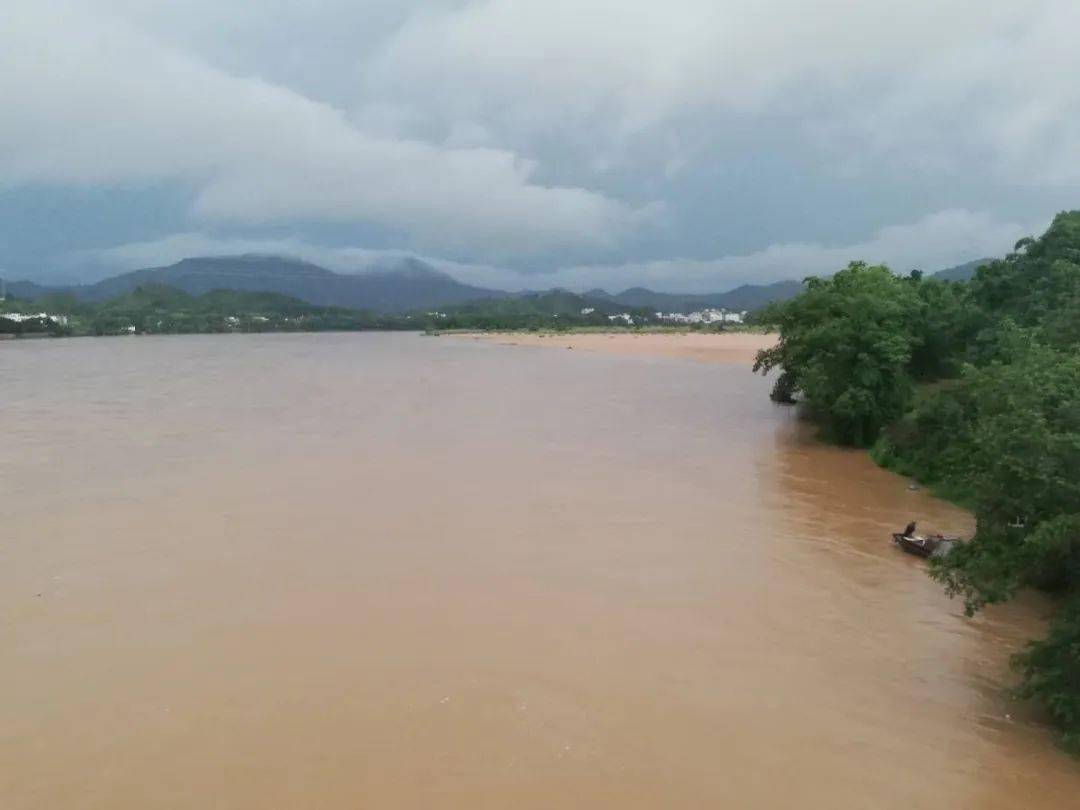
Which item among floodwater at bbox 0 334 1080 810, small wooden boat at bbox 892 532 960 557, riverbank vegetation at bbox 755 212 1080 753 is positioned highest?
riverbank vegetation at bbox 755 212 1080 753

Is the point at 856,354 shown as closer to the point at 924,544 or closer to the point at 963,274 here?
the point at 924,544

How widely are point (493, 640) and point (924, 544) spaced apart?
8262mm

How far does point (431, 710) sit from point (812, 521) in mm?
10827

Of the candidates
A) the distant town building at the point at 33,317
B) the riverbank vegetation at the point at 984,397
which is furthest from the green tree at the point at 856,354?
the distant town building at the point at 33,317

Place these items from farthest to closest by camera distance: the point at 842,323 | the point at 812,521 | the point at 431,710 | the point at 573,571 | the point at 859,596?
the point at 842,323 < the point at 812,521 < the point at 573,571 < the point at 859,596 < the point at 431,710

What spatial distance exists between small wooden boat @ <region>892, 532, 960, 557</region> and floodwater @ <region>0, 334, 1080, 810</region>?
1.02ft

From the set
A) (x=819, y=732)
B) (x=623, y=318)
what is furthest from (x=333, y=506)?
(x=623, y=318)

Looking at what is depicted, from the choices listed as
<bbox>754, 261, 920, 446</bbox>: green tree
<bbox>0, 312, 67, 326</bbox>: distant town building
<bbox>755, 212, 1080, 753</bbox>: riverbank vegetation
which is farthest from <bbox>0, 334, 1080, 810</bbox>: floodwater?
<bbox>0, 312, 67, 326</bbox>: distant town building

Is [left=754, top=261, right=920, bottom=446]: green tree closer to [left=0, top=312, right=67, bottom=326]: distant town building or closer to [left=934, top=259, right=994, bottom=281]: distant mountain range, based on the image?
[left=934, top=259, right=994, bottom=281]: distant mountain range

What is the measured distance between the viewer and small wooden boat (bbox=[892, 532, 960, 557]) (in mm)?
14748

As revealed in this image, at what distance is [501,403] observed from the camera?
1535 inches

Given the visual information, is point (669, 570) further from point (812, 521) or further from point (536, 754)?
point (536, 754)

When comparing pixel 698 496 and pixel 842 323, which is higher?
pixel 842 323

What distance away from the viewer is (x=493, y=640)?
11672 mm
